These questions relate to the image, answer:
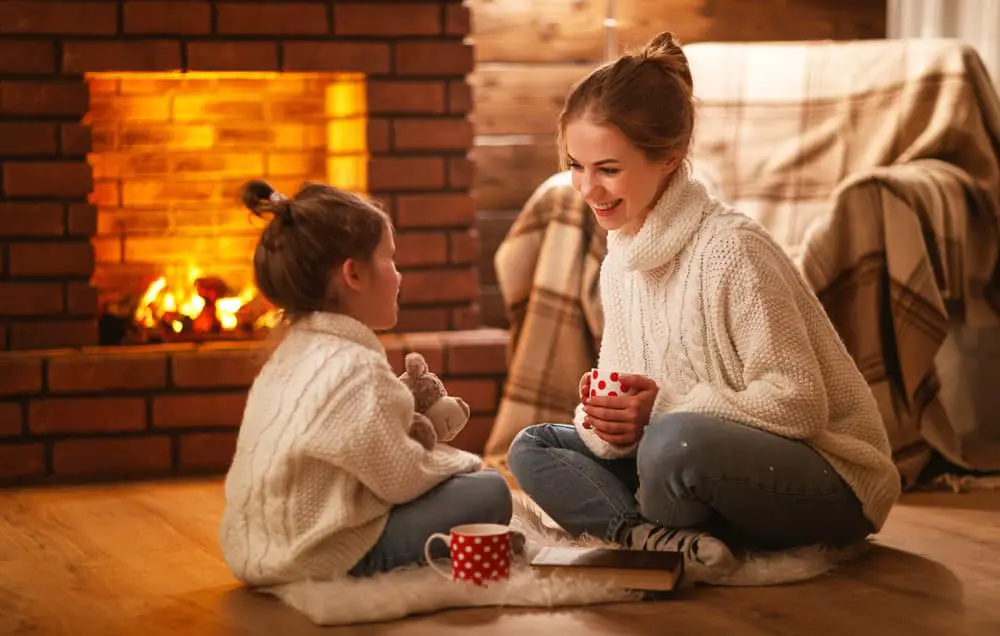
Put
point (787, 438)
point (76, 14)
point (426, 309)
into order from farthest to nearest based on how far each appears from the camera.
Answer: point (426, 309) < point (76, 14) < point (787, 438)

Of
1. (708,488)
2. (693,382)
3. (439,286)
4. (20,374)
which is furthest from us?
(439,286)

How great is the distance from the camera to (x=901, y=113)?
326cm

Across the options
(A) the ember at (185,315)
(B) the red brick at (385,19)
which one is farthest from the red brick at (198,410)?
(B) the red brick at (385,19)

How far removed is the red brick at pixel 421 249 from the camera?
3344mm

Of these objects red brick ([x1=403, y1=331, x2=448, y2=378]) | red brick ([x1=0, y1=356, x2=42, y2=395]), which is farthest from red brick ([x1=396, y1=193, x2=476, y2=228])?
red brick ([x1=0, y1=356, x2=42, y2=395])

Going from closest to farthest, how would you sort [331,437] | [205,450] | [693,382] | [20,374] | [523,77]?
[331,437]
[693,382]
[20,374]
[205,450]
[523,77]

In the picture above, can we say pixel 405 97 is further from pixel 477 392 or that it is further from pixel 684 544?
pixel 684 544

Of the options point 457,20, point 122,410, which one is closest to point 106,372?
point 122,410

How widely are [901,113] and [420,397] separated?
1.64 m

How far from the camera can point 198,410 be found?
124 inches

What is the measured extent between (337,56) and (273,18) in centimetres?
16

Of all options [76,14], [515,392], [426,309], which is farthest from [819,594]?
[76,14]

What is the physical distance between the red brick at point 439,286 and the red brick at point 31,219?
77 centimetres

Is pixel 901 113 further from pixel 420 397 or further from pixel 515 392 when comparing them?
pixel 420 397
